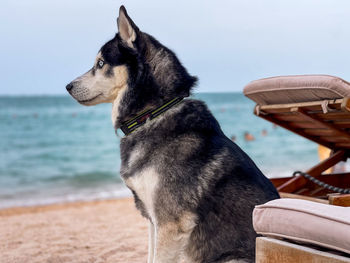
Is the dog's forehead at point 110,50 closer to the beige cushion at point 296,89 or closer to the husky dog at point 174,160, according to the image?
the husky dog at point 174,160

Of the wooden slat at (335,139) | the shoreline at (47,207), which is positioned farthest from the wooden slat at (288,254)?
the shoreline at (47,207)

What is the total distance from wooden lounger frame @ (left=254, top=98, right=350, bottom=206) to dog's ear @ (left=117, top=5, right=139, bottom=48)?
4.44 feet

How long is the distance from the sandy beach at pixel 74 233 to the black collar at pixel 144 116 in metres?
1.81

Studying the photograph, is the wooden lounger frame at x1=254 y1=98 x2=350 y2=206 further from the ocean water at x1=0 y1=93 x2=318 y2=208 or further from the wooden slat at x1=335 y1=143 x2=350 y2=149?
the ocean water at x1=0 y1=93 x2=318 y2=208

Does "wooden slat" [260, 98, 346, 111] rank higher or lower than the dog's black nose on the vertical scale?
lower

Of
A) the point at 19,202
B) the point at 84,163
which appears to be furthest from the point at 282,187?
the point at 84,163

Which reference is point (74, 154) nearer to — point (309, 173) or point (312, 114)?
point (309, 173)

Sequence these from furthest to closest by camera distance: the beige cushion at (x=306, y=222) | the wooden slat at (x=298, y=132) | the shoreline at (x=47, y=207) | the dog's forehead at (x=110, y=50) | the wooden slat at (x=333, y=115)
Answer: the shoreline at (x=47, y=207), the wooden slat at (x=298, y=132), the wooden slat at (x=333, y=115), the dog's forehead at (x=110, y=50), the beige cushion at (x=306, y=222)

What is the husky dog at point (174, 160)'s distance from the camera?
249cm

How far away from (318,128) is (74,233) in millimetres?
3429

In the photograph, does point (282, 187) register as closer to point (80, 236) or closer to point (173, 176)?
point (173, 176)

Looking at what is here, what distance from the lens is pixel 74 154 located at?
1728 cm

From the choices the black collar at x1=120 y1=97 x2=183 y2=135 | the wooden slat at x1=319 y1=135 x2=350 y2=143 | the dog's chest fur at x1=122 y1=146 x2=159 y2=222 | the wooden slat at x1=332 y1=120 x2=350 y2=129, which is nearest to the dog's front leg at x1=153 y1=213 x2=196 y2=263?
the dog's chest fur at x1=122 y1=146 x2=159 y2=222

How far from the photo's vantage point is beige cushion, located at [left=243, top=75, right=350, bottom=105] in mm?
2932
